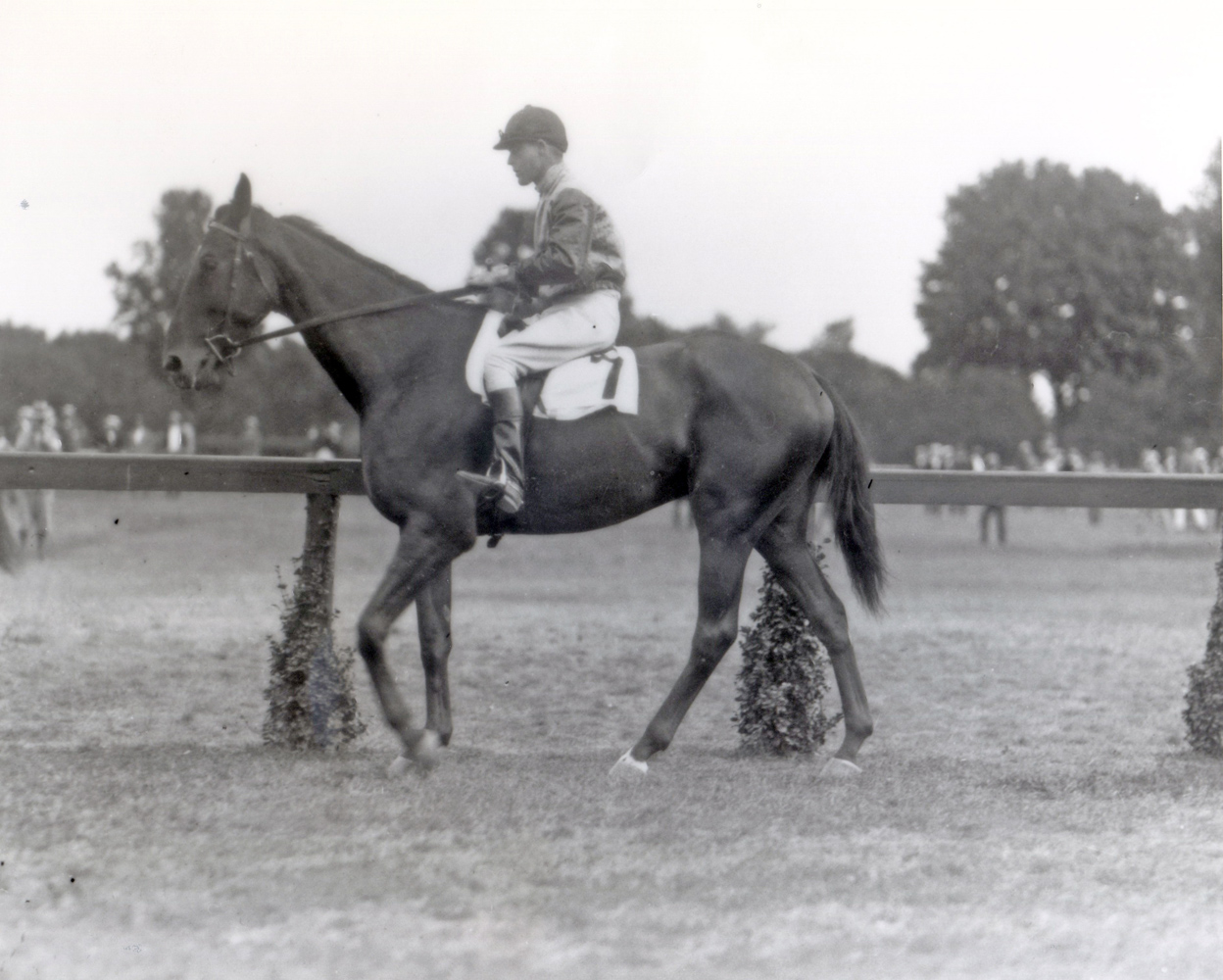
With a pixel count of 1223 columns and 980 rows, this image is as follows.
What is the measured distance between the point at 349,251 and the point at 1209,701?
457cm

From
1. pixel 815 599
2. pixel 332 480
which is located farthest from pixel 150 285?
pixel 815 599

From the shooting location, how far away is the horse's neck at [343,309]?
217 inches

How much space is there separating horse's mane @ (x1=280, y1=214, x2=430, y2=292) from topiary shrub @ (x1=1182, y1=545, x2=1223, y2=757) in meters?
4.11

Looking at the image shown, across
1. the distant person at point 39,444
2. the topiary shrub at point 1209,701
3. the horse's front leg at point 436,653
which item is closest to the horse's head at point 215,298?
the horse's front leg at point 436,653

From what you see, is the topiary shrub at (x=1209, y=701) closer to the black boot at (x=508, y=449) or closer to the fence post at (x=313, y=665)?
the black boot at (x=508, y=449)

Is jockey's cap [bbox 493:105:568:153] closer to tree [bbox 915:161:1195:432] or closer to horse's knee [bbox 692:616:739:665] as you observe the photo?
horse's knee [bbox 692:616:739:665]

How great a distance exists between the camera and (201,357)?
5.43 meters

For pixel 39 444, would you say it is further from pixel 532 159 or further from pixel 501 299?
pixel 532 159

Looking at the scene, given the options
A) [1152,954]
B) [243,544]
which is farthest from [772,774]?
[243,544]

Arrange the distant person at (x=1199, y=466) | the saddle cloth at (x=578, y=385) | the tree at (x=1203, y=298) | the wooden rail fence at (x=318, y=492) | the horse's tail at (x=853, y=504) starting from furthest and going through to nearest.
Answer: the distant person at (x=1199, y=466), the tree at (x=1203, y=298), the wooden rail fence at (x=318, y=492), the horse's tail at (x=853, y=504), the saddle cloth at (x=578, y=385)

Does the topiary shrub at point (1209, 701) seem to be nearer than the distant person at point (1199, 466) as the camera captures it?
Yes

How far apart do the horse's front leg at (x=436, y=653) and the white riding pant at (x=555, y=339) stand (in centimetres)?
96

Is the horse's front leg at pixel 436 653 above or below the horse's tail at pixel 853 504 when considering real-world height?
below

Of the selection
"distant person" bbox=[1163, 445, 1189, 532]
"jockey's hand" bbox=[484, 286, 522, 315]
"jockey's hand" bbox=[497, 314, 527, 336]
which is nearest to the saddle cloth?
"jockey's hand" bbox=[497, 314, 527, 336]
